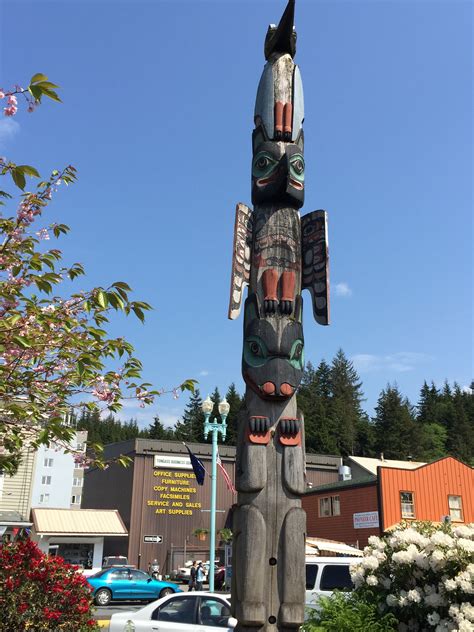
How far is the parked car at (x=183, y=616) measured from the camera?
10.9m

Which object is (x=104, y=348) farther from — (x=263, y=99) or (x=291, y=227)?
(x=263, y=99)

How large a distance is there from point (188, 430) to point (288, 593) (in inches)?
3233

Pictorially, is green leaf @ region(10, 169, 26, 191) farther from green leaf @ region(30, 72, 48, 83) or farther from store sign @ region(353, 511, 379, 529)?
store sign @ region(353, 511, 379, 529)

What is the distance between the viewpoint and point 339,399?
9475 cm

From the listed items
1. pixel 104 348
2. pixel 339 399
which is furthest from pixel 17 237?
pixel 339 399

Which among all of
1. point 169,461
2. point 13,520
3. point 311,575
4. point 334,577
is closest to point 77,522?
point 13,520

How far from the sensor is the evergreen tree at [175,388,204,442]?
79250 millimetres

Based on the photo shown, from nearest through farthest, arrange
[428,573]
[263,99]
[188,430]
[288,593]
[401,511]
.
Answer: [288,593] < [428,573] < [263,99] < [401,511] < [188,430]

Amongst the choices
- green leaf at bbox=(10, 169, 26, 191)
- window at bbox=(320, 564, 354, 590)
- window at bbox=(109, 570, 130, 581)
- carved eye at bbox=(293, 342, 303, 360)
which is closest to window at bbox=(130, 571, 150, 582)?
window at bbox=(109, 570, 130, 581)

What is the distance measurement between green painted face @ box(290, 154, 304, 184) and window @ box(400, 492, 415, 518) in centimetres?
2695

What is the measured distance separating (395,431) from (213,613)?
75360 millimetres

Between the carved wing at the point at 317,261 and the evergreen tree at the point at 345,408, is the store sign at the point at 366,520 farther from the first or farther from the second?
the evergreen tree at the point at 345,408

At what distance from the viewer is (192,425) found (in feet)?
286

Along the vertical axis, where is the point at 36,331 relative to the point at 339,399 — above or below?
below
